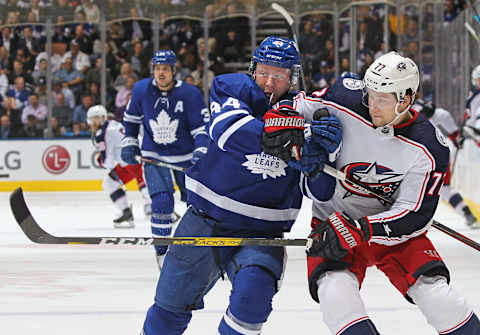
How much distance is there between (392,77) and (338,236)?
0.44 m

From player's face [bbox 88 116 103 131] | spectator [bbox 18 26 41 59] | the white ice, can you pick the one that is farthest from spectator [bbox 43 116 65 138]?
the white ice

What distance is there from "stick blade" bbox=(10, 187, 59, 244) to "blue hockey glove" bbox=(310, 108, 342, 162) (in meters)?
0.81

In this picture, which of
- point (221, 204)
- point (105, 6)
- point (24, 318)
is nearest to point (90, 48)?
point (105, 6)

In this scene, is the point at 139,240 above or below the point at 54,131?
above

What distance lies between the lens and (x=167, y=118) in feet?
14.8

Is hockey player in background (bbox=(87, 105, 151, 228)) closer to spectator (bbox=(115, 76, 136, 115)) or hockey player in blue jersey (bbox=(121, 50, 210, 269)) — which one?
hockey player in blue jersey (bbox=(121, 50, 210, 269))

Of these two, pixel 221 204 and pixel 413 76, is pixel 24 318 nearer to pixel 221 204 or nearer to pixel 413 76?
pixel 221 204


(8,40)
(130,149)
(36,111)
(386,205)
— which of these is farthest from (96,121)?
(386,205)

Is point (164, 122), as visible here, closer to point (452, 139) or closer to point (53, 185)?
point (452, 139)

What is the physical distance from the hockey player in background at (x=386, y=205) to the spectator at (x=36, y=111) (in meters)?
7.67

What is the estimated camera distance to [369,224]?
2.04 m

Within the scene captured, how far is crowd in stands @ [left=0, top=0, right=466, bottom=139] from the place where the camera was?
930cm

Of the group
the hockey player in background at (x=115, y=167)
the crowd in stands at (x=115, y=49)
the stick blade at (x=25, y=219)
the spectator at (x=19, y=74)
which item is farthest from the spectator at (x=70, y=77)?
the stick blade at (x=25, y=219)

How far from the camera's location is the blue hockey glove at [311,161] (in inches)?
79.1
